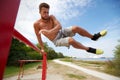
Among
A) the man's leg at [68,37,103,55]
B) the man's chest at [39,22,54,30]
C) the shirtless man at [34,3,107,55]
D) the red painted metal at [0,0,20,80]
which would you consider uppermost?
the man's chest at [39,22,54,30]

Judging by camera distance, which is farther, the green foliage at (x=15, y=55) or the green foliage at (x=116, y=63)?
the green foliage at (x=116, y=63)

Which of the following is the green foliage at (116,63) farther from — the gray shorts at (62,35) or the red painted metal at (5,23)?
the red painted metal at (5,23)

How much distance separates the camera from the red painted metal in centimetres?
20

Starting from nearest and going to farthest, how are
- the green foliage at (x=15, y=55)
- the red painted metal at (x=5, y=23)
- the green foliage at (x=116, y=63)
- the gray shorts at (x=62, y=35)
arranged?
the red painted metal at (x=5, y=23), the gray shorts at (x=62, y=35), the green foliage at (x=15, y=55), the green foliage at (x=116, y=63)

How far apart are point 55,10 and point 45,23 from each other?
17.5 feet

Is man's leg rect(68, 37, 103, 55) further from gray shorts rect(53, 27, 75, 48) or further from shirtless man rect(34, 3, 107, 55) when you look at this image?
gray shorts rect(53, 27, 75, 48)

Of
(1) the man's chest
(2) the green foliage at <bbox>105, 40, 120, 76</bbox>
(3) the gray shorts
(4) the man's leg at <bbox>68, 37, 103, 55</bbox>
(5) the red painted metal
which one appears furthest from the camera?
(2) the green foliage at <bbox>105, 40, 120, 76</bbox>

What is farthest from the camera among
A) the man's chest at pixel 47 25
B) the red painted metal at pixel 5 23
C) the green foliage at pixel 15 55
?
the green foliage at pixel 15 55

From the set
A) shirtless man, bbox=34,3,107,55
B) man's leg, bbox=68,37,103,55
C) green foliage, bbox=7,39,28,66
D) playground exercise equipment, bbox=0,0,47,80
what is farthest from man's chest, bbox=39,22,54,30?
green foliage, bbox=7,39,28,66

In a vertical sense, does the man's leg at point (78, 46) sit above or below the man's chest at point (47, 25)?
below

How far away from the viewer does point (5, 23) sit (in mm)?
208

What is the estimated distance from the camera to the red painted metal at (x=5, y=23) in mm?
203

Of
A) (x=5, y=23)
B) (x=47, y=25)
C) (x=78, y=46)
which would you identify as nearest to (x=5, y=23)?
(x=5, y=23)

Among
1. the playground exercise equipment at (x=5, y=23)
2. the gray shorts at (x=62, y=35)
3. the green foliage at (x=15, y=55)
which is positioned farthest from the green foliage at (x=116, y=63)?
the playground exercise equipment at (x=5, y=23)
